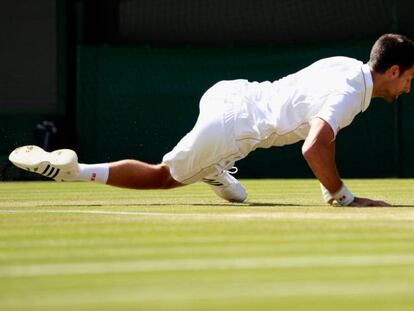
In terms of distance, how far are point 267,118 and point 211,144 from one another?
1.44 ft

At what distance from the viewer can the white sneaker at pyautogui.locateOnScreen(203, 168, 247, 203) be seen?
29.6 ft

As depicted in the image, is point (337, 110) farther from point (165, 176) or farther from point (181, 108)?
point (181, 108)

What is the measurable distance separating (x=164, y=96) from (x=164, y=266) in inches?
492

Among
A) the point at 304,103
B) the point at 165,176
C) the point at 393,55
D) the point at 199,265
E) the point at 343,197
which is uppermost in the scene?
the point at 393,55

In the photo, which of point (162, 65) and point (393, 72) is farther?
point (162, 65)

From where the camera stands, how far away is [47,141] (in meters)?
17.0

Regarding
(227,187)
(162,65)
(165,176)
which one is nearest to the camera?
(165,176)

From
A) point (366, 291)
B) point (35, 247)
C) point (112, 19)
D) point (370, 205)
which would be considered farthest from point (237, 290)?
point (112, 19)

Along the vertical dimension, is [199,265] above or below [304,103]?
above

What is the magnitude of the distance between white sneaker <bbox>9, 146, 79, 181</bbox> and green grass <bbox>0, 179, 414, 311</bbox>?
0.25 meters

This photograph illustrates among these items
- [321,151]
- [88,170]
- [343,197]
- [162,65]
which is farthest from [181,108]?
[321,151]

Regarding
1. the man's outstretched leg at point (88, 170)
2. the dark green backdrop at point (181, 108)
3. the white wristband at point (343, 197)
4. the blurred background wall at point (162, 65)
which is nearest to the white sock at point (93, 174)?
the man's outstretched leg at point (88, 170)

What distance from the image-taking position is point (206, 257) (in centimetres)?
516

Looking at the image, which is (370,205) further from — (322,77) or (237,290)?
(237,290)
